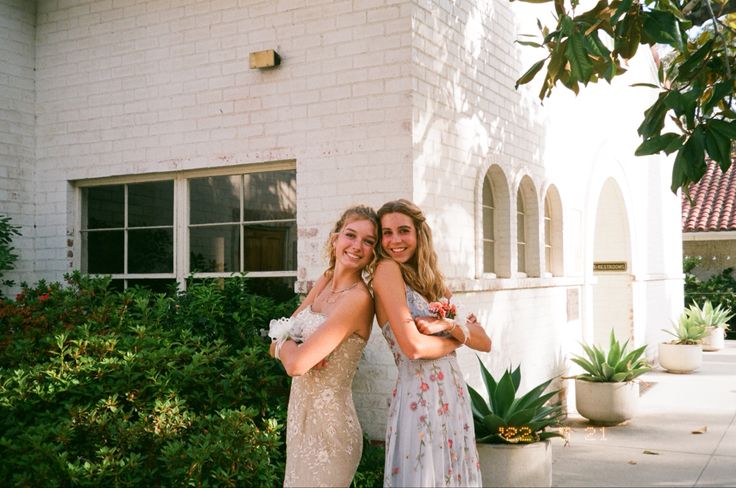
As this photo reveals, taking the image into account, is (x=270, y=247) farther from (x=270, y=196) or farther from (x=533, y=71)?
(x=533, y=71)

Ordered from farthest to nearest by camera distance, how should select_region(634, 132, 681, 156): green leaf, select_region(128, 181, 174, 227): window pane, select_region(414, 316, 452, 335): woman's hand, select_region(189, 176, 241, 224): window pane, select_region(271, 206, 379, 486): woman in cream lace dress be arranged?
select_region(128, 181, 174, 227): window pane
select_region(189, 176, 241, 224): window pane
select_region(634, 132, 681, 156): green leaf
select_region(414, 316, 452, 335): woman's hand
select_region(271, 206, 379, 486): woman in cream lace dress

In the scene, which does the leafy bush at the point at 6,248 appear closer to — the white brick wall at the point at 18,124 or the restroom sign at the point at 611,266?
the white brick wall at the point at 18,124

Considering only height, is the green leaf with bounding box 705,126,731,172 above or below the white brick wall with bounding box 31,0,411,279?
below

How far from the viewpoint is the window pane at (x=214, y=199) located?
6.61 m

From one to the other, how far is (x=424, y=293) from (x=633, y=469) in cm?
373

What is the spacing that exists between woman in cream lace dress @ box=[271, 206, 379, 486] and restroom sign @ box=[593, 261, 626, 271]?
9.97 meters

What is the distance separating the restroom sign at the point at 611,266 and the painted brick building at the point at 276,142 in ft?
14.2

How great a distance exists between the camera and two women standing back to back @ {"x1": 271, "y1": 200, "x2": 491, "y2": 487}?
3.23 metres

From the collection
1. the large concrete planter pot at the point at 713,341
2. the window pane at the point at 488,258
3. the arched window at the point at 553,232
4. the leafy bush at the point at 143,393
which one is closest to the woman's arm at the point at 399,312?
the leafy bush at the point at 143,393

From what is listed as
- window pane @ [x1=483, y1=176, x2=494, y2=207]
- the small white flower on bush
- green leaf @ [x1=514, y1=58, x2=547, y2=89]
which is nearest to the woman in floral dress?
the small white flower on bush

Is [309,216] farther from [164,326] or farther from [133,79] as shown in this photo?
[133,79]

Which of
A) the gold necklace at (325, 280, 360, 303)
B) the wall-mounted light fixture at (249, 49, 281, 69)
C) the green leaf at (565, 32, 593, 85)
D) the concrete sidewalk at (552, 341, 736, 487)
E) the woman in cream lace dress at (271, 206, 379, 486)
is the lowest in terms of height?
the concrete sidewalk at (552, 341, 736, 487)

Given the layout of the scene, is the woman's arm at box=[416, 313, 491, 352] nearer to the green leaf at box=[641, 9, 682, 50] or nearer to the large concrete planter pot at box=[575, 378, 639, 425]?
the green leaf at box=[641, 9, 682, 50]

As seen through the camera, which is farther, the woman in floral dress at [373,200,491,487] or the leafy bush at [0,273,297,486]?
the leafy bush at [0,273,297,486]
